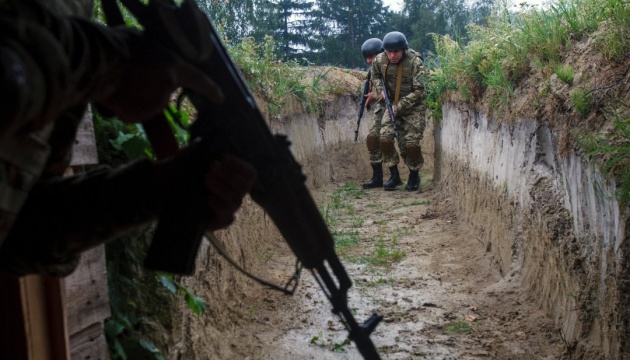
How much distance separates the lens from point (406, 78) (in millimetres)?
9211

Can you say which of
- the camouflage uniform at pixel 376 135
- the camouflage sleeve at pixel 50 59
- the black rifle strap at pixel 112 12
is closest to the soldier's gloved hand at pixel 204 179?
the camouflage sleeve at pixel 50 59

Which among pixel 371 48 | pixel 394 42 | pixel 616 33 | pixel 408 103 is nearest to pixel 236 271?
pixel 616 33

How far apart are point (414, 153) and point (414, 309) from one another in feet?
17.1

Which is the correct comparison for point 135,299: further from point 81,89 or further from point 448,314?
point 448,314

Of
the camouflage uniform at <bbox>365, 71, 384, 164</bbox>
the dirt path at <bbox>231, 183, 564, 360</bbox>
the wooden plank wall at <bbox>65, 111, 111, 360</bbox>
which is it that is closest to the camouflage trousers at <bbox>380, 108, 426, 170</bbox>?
the camouflage uniform at <bbox>365, 71, 384, 164</bbox>

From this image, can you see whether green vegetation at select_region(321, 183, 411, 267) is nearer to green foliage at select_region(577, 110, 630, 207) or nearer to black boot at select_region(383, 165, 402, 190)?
black boot at select_region(383, 165, 402, 190)

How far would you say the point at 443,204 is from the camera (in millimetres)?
7656

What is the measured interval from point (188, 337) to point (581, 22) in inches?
121

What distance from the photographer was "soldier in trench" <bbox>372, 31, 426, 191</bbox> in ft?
29.8

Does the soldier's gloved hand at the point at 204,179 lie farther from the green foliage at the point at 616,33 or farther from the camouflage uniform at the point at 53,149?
the green foliage at the point at 616,33

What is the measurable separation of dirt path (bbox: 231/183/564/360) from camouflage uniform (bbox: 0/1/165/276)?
7.41 ft

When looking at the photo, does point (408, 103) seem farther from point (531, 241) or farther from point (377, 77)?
point (531, 241)

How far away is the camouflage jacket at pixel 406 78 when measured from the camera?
911cm

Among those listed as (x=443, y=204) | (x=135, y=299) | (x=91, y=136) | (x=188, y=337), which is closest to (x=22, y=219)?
(x=91, y=136)
